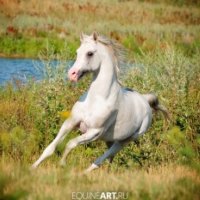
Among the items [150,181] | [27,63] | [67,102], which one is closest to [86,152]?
[67,102]

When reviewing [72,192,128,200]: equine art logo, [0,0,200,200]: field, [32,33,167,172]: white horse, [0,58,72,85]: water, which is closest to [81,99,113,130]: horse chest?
[32,33,167,172]: white horse

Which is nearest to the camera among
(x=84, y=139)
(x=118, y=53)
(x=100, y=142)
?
(x=84, y=139)

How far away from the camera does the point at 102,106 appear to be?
893 centimetres

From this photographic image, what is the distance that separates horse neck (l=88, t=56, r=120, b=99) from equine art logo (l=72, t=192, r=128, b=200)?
2020 millimetres

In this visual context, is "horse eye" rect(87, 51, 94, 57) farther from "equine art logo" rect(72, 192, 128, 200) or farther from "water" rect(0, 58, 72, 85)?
"water" rect(0, 58, 72, 85)

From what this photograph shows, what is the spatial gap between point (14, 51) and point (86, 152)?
63.3 ft

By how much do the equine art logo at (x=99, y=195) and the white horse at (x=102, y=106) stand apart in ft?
4.23

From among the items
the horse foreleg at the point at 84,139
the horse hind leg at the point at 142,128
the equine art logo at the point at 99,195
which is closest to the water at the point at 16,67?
the horse hind leg at the point at 142,128

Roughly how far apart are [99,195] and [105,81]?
2.21 m

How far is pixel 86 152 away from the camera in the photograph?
36.8ft

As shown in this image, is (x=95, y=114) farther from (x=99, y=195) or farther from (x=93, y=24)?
(x=93, y=24)

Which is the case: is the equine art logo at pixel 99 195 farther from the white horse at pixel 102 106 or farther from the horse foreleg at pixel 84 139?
the horse foreleg at pixel 84 139

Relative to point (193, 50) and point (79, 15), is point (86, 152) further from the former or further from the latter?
point (79, 15)

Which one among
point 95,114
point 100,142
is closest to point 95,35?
point 95,114
